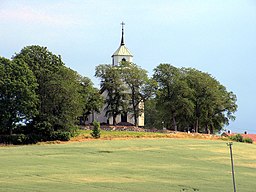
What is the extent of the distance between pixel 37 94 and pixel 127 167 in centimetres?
3695

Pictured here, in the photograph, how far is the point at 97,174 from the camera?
50.6 m

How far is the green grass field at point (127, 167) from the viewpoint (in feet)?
143

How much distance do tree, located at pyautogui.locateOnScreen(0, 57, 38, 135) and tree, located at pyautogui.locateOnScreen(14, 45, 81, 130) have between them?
2762mm

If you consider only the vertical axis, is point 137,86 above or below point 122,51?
below

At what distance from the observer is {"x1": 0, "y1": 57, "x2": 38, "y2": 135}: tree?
84.3 metres

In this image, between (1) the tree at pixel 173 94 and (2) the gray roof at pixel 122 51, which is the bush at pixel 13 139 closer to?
(1) the tree at pixel 173 94

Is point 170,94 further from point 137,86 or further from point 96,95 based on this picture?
point 96,95

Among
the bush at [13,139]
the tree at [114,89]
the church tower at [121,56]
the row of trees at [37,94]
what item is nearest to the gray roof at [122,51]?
the church tower at [121,56]

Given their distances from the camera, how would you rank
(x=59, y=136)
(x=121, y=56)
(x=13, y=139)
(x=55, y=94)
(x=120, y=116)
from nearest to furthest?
(x=13, y=139)
(x=59, y=136)
(x=55, y=94)
(x=120, y=116)
(x=121, y=56)

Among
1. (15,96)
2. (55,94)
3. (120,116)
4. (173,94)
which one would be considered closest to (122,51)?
(120,116)

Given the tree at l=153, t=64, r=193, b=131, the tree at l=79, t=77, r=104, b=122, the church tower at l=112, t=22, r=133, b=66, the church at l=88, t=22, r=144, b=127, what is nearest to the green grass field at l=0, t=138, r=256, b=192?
the tree at l=79, t=77, r=104, b=122

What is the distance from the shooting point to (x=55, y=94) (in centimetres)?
8956

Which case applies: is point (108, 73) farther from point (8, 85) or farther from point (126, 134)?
point (8, 85)

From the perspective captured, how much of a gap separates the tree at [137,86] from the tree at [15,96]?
2925cm
